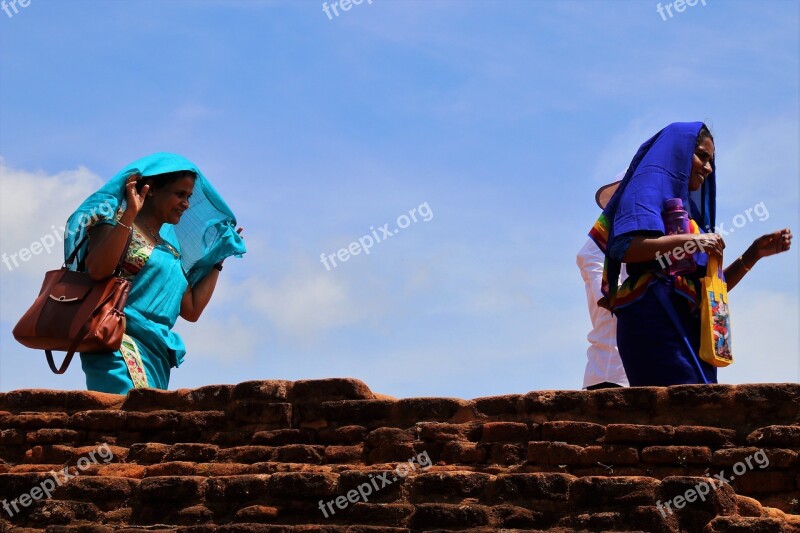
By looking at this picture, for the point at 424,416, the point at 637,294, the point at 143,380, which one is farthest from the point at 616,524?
the point at 143,380

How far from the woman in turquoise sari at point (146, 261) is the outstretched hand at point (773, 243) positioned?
2871mm

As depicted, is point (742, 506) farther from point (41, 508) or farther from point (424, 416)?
point (41, 508)

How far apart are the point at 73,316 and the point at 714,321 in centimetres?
295

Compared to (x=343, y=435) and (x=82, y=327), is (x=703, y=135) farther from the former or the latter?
(x=82, y=327)

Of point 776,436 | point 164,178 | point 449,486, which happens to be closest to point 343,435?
point 449,486

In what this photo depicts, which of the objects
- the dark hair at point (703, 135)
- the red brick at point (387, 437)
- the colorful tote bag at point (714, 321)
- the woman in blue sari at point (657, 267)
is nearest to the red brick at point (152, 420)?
the red brick at point (387, 437)

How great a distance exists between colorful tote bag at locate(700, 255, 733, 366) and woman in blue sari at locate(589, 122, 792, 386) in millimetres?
46

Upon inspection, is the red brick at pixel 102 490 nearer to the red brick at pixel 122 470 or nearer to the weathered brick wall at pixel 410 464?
the weathered brick wall at pixel 410 464

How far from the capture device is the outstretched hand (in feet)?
18.5

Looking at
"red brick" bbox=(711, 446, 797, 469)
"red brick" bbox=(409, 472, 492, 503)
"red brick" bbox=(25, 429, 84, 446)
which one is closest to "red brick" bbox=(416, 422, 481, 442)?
"red brick" bbox=(409, 472, 492, 503)

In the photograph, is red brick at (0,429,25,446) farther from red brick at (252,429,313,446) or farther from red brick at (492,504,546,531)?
red brick at (492,504,546,531)

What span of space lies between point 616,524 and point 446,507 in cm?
60

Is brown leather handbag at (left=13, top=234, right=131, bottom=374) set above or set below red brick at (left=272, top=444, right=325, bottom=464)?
above

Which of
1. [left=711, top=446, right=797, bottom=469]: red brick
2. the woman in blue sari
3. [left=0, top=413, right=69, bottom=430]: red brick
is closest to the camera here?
[left=711, top=446, right=797, bottom=469]: red brick
